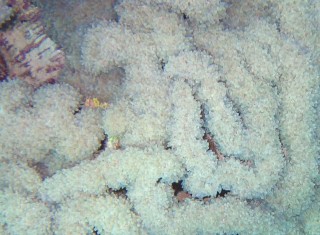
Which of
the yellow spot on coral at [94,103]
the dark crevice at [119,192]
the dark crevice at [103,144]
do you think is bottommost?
the dark crevice at [119,192]

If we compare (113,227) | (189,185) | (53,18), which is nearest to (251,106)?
(189,185)

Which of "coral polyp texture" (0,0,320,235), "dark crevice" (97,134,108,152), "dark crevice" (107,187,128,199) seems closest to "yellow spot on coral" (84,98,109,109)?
"coral polyp texture" (0,0,320,235)

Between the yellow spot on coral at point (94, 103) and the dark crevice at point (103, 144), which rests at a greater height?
the yellow spot on coral at point (94, 103)

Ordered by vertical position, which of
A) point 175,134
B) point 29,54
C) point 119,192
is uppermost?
point 175,134

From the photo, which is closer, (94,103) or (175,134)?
(175,134)

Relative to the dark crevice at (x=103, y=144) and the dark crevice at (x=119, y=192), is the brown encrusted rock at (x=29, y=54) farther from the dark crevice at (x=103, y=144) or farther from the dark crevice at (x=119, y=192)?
the dark crevice at (x=119, y=192)

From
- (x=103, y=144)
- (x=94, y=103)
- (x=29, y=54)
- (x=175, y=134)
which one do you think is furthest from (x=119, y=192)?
(x=29, y=54)

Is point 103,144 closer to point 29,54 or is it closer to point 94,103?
point 94,103

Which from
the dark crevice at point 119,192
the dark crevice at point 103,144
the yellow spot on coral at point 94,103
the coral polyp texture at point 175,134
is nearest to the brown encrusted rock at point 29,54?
the coral polyp texture at point 175,134
